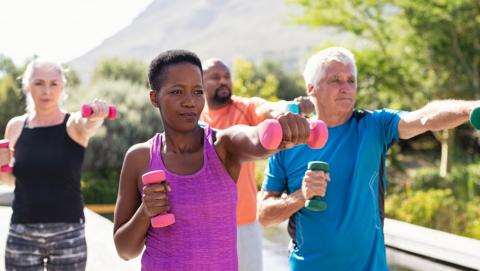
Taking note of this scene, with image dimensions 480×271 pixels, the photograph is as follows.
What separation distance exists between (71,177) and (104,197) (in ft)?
41.5

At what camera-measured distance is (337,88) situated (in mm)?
2771

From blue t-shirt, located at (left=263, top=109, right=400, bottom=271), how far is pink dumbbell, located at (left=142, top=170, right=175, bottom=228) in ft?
3.24

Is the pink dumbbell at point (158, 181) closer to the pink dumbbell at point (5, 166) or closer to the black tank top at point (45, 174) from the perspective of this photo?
the black tank top at point (45, 174)

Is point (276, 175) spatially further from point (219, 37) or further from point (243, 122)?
point (219, 37)

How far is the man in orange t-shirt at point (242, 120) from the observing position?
12.4ft

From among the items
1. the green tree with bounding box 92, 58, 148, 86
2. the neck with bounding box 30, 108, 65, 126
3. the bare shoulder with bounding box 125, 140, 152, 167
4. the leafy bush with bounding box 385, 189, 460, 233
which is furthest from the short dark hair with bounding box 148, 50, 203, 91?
the green tree with bounding box 92, 58, 148, 86

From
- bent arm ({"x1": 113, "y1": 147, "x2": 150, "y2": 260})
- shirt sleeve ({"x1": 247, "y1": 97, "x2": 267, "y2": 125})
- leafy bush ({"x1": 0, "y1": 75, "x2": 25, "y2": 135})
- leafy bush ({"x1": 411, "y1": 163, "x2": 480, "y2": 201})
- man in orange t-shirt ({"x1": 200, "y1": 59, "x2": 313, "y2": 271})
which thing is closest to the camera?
bent arm ({"x1": 113, "y1": 147, "x2": 150, "y2": 260})

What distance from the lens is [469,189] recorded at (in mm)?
9812

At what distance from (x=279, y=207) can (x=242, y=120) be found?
1.31 metres

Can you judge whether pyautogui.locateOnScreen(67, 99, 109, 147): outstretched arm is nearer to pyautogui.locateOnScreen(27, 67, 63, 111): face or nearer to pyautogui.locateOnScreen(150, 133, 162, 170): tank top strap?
pyautogui.locateOnScreen(27, 67, 63, 111): face

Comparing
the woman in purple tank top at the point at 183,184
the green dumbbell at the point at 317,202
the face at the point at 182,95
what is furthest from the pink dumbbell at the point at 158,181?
the green dumbbell at the point at 317,202

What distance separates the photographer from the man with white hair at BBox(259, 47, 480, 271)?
2.62 m

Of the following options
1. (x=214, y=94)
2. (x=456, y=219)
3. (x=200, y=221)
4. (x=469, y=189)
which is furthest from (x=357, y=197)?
(x=469, y=189)

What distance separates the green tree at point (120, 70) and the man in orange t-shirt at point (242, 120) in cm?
1981
